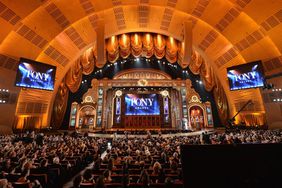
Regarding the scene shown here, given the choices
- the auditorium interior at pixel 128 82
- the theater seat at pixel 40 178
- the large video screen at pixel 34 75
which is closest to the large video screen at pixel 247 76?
the auditorium interior at pixel 128 82

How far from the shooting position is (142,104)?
74.0 feet

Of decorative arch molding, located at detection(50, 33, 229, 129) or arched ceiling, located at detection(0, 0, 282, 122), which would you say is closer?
arched ceiling, located at detection(0, 0, 282, 122)

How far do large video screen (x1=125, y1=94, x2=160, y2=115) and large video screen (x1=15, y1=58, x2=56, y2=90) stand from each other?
11546 millimetres

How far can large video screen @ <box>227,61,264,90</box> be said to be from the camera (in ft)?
40.2

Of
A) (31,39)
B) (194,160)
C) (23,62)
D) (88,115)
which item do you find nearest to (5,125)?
(23,62)

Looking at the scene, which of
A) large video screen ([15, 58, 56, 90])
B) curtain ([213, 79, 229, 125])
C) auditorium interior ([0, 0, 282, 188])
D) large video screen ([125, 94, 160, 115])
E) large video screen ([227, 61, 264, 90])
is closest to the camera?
auditorium interior ([0, 0, 282, 188])

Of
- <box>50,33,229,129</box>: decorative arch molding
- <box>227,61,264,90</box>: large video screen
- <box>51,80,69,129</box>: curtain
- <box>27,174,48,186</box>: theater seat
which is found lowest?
<box>27,174,48,186</box>: theater seat

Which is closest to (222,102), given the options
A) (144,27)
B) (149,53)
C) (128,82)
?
(149,53)

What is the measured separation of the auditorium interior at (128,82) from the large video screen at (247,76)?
0.24ft

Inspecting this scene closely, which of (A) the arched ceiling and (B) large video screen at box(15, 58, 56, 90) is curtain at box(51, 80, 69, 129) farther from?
(B) large video screen at box(15, 58, 56, 90)

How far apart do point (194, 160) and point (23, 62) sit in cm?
1397

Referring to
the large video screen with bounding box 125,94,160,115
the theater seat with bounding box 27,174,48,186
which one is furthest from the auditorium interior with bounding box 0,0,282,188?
the large video screen with bounding box 125,94,160,115

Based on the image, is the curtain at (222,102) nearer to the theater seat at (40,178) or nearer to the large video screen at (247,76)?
the large video screen at (247,76)

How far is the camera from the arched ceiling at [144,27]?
11.3 metres
